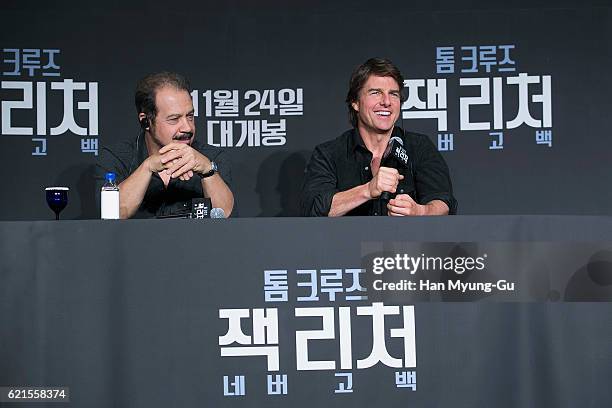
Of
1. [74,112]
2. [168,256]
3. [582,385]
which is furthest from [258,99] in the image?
[582,385]

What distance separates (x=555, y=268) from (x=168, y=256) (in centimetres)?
105

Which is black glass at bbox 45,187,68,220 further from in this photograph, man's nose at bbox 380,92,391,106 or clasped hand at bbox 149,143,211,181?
man's nose at bbox 380,92,391,106

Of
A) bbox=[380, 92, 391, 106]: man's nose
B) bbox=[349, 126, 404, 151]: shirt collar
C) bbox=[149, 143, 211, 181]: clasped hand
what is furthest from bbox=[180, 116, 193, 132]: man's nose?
bbox=[380, 92, 391, 106]: man's nose

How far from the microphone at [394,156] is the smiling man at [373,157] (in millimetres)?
19

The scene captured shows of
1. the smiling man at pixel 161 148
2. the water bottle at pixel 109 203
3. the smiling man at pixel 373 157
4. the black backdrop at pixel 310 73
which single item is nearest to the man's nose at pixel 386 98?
the smiling man at pixel 373 157

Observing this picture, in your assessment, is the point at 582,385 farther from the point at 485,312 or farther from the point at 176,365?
the point at 176,365

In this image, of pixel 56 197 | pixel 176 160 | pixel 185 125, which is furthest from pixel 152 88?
pixel 56 197

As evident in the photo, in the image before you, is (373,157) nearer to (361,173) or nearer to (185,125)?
(361,173)

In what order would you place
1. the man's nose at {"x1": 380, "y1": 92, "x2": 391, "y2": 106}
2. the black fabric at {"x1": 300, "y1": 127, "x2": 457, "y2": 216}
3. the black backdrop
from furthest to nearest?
the black backdrop
the man's nose at {"x1": 380, "y1": 92, "x2": 391, "y2": 106}
the black fabric at {"x1": 300, "y1": 127, "x2": 457, "y2": 216}

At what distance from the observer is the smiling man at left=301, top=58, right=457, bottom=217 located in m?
3.24

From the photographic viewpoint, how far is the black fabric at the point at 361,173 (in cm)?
324

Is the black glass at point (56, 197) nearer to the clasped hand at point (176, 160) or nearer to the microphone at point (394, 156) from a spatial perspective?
the clasped hand at point (176, 160)

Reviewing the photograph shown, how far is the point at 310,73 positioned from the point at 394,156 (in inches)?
48.5

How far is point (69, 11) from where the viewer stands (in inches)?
168
